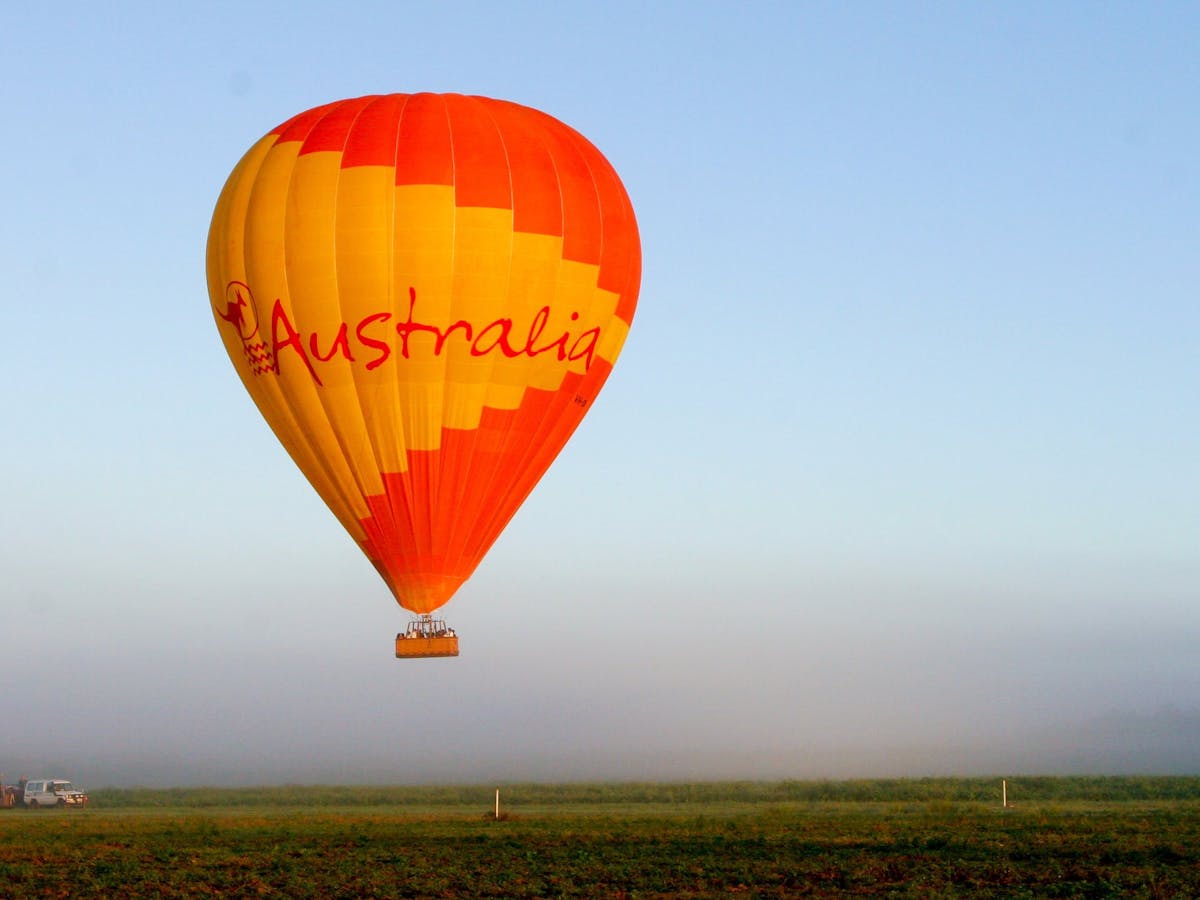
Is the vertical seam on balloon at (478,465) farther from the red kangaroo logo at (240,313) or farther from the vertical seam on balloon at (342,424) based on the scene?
the red kangaroo logo at (240,313)

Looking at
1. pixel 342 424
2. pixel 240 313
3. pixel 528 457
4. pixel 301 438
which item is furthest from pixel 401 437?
pixel 240 313

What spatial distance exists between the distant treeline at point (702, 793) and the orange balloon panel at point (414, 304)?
25.6 meters

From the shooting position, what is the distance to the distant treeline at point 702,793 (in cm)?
5962

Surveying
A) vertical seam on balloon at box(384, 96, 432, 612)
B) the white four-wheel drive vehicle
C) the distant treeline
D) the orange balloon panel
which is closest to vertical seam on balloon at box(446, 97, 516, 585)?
the orange balloon panel

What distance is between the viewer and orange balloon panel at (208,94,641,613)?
35.1 m

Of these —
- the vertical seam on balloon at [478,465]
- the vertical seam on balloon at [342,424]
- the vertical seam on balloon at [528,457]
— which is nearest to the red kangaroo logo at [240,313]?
the vertical seam on balloon at [342,424]

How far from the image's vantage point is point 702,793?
66.6 meters

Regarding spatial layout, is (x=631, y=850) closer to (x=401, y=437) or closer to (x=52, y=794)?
(x=401, y=437)

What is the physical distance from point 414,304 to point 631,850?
1284cm

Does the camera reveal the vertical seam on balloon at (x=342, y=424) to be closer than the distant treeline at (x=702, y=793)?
Yes

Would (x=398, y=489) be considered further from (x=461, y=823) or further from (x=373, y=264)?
(x=461, y=823)

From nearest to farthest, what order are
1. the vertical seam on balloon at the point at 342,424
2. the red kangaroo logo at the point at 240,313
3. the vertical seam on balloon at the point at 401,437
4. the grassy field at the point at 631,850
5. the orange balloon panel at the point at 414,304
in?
Result: the grassy field at the point at 631,850
the vertical seam on balloon at the point at 401,437
the orange balloon panel at the point at 414,304
the vertical seam on balloon at the point at 342,424
the red kangaroo logo at the point at 240,313

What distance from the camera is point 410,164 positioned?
35281 millimetres

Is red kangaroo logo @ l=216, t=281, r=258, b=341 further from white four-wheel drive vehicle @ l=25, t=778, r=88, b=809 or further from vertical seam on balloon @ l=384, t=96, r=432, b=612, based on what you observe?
white four-wheel drive vehicle @ l=25, t=778, r=88, b=809
